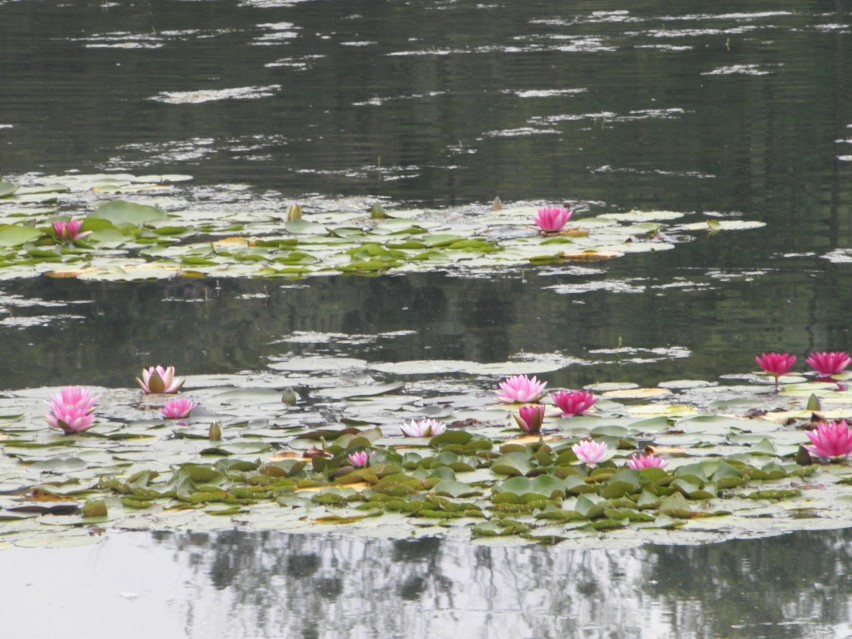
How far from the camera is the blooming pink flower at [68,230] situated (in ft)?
22.6

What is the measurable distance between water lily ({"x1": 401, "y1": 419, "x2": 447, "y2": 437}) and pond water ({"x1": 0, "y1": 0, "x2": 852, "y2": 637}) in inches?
25.1

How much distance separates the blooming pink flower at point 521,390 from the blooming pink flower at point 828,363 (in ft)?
2.59

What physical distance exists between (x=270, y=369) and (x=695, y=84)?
7.65 meters

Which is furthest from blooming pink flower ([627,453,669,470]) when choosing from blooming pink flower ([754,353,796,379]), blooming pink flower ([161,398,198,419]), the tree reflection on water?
blooming pink flower ([161,398,198,419])

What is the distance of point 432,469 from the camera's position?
3.77 m

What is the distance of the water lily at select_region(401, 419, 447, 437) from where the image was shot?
4.02 m

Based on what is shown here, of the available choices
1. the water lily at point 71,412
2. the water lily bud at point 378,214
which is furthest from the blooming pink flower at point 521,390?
the water lily bud at point 378,214

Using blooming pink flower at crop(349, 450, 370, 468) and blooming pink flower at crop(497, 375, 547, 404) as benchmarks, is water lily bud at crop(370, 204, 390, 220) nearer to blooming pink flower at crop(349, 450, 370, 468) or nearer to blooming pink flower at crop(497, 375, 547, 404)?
blooming pink flower at crop(497, 375, 547, 404)

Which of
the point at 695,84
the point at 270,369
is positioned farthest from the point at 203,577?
the point at 695,84

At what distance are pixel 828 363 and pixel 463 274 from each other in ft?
6.71

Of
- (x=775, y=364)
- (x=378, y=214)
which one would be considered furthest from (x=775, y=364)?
(x=378, y=214)

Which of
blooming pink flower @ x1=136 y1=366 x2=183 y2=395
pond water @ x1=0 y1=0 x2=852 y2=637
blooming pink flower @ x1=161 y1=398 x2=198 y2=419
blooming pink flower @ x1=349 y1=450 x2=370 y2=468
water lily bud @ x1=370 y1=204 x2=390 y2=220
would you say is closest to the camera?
pond water @ x1=0 y1=0 x2=852 y2=637

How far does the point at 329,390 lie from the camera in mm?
4621

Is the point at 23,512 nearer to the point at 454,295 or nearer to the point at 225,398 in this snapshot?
the point at 225,398
